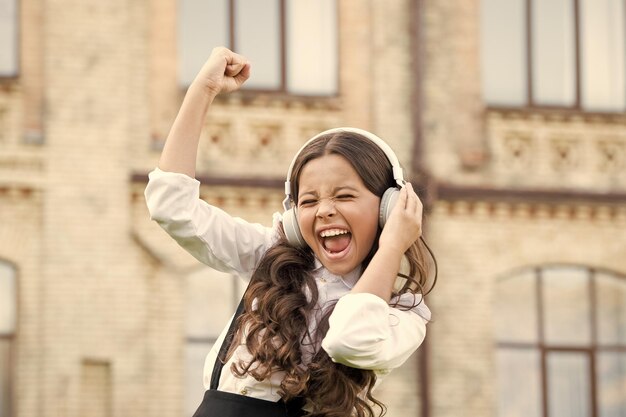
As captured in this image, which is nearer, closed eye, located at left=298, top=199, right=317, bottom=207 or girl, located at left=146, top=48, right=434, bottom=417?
girl, located at left=146, top=48, right=434, bottom=417

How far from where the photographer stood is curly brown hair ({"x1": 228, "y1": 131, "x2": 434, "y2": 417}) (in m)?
4.17

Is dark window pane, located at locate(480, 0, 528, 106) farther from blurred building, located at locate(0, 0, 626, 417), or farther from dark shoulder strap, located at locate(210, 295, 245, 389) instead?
dark shoulder strap, located at locate(210, 295, 245, 389)

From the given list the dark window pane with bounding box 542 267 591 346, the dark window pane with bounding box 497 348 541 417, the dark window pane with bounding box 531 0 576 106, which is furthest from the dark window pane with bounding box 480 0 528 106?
the dark window pane with bounding box 497 348 541 417

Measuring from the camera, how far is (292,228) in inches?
172

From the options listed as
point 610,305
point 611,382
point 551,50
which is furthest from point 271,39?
point 611,382

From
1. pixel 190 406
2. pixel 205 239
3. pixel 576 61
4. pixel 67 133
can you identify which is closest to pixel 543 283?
pixel 576 61

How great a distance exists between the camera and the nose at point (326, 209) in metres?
4.24

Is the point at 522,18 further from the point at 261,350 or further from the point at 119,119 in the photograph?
the point at 261,350

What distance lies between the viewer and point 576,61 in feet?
58.7

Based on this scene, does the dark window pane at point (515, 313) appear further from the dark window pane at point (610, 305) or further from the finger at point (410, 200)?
the finger at point (410, 200)

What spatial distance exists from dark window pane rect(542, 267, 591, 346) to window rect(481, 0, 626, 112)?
1794 millimetres

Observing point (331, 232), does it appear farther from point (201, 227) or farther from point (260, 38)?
point (260, 38)

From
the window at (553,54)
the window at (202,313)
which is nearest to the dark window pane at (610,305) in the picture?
the window at (553,54)

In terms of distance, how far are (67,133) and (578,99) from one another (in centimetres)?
538
